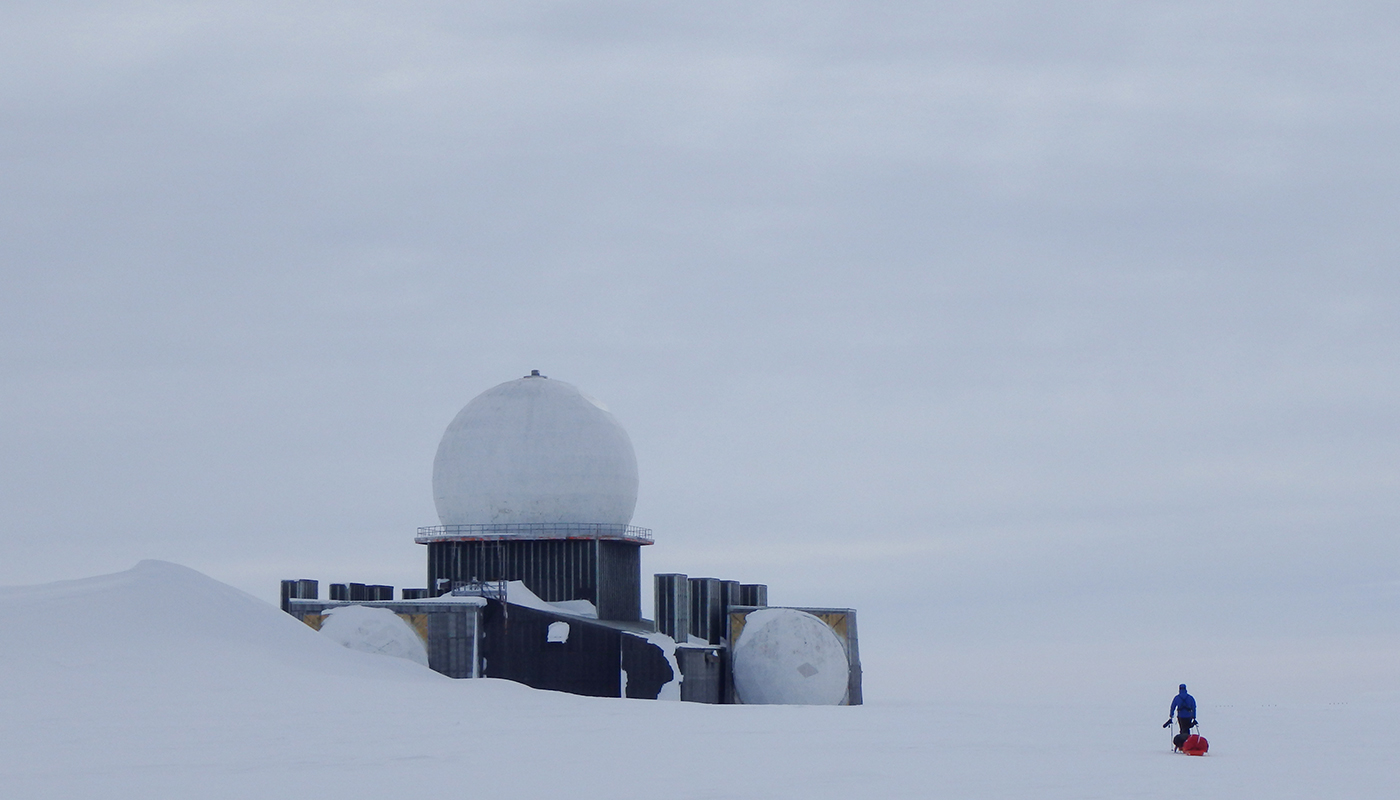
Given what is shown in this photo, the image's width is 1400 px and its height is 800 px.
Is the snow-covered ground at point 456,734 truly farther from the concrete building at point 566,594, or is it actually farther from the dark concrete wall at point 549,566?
the dark concrete wall at point 549,566

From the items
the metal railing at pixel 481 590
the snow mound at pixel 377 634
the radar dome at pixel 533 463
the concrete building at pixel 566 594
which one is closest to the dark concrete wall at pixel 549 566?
the concrete building at pixel 566 594

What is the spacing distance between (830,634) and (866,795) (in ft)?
90.7

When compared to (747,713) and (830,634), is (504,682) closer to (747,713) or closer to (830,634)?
(747,713)

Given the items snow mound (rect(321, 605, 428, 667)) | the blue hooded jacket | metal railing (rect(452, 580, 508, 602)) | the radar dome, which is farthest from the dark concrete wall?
the blue hooded jacket

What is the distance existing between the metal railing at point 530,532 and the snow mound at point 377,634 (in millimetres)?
6551

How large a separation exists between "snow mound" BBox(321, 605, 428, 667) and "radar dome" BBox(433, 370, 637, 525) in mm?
7025


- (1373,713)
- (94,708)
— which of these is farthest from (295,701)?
(1373,713)

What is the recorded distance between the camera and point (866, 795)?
17.5 m

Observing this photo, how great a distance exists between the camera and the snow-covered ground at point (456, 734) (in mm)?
18438

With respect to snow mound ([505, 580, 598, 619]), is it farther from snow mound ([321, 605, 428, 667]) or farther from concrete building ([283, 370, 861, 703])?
snow mound ([321, 605, 428, 667])

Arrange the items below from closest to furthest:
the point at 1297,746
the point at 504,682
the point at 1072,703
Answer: the point at 1297,746 → the point at 504,682 → the point at 1072,703

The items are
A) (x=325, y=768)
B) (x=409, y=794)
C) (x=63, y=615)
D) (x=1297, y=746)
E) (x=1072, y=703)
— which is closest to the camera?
(x=409, y=794)

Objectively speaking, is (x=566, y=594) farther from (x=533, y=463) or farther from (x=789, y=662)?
(x=789, y=662)

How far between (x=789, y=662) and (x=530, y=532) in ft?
31.6
